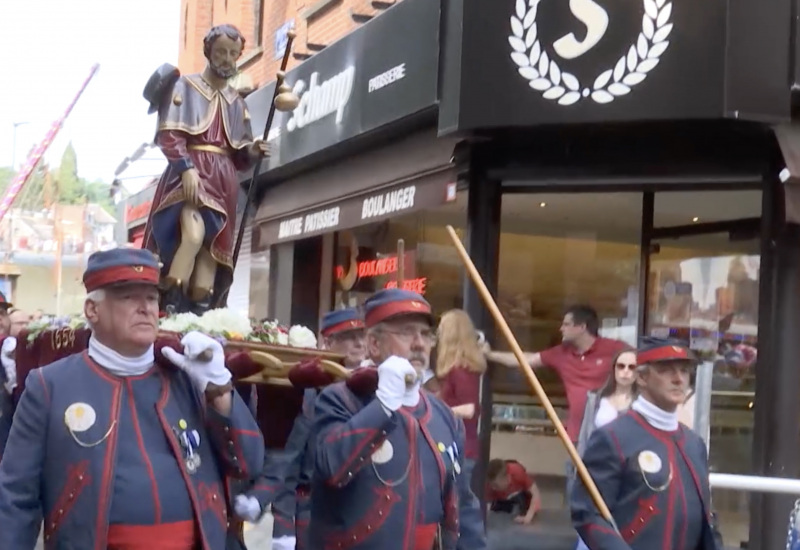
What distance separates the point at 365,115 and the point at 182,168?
17.6 ft

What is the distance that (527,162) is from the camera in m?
9.40

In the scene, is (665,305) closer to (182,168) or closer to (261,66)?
(182,168)

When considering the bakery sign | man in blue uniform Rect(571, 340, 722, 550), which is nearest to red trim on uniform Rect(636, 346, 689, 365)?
man in blue uniform Rect(571, 340, 722, 550)

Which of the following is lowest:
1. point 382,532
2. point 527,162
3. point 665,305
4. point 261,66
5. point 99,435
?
point 382,532

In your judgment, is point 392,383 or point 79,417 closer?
point 79,417

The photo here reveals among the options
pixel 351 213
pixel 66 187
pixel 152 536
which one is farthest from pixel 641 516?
pixel 66 187

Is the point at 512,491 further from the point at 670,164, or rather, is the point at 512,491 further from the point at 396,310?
the point at 396,310

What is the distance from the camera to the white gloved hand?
13.4 feet

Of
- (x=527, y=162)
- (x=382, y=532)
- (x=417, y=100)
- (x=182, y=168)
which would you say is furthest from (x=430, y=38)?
(x=382, y=532)

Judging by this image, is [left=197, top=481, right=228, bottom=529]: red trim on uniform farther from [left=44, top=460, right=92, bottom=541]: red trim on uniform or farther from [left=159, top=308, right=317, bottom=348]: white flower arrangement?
[left=159, top=308, right=317, bottom=348]: white flower arrangement

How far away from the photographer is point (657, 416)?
4.81m

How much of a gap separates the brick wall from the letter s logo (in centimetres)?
339

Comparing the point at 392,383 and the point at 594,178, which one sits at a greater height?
the point at 594,178

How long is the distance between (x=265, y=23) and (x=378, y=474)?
12.9 metres
